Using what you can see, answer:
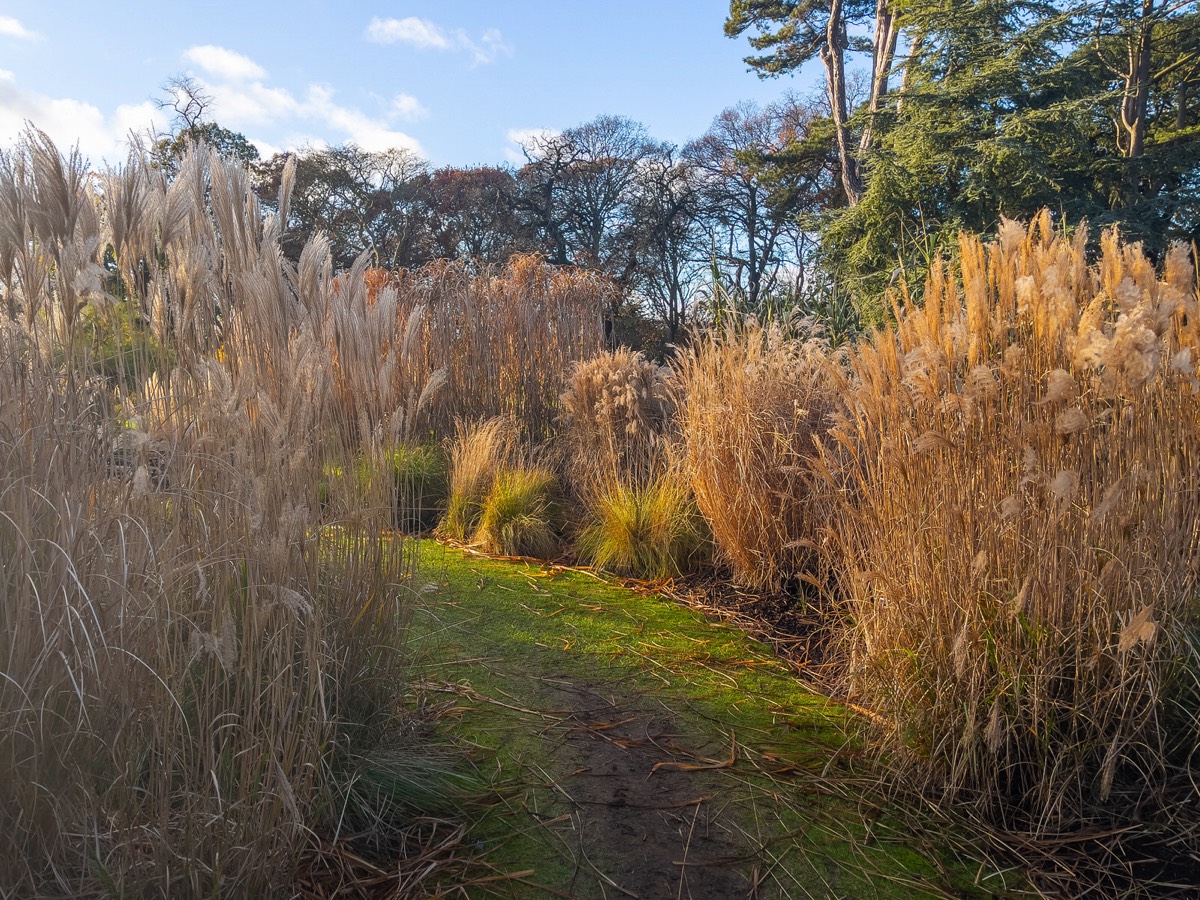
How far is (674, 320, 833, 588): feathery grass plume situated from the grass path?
0.61 metres

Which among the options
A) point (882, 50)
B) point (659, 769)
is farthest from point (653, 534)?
point (882, 50)

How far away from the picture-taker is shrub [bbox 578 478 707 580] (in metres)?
4.75

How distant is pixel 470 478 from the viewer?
19.1 ft

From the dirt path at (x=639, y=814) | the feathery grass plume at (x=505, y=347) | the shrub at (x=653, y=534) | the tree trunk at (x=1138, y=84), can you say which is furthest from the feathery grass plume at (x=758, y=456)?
the tree trunk at (x=1138, y=84)

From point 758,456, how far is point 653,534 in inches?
36.2

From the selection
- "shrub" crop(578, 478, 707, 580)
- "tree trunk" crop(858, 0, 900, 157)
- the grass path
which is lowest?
the grass path

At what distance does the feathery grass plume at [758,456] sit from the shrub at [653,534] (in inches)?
7.4

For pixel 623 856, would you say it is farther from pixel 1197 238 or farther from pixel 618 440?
pixel 1197 238

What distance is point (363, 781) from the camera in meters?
2.01

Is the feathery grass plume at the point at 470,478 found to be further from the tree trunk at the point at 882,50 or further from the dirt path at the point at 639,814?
the tree trunk at the point at 882,50

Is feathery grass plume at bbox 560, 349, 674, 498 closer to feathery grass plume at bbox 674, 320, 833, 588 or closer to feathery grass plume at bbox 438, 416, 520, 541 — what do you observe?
feathery grass plume at bbox 438, 416, 520, 541

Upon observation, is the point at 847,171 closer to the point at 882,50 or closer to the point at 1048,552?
the point at 882,50

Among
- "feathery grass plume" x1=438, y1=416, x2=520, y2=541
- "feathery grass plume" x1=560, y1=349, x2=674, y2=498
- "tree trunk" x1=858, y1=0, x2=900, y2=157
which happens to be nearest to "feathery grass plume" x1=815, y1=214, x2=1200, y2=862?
"feathery grass plume" x1=560, y1=349, x2=674, y2=498

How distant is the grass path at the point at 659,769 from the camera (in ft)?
6.33
